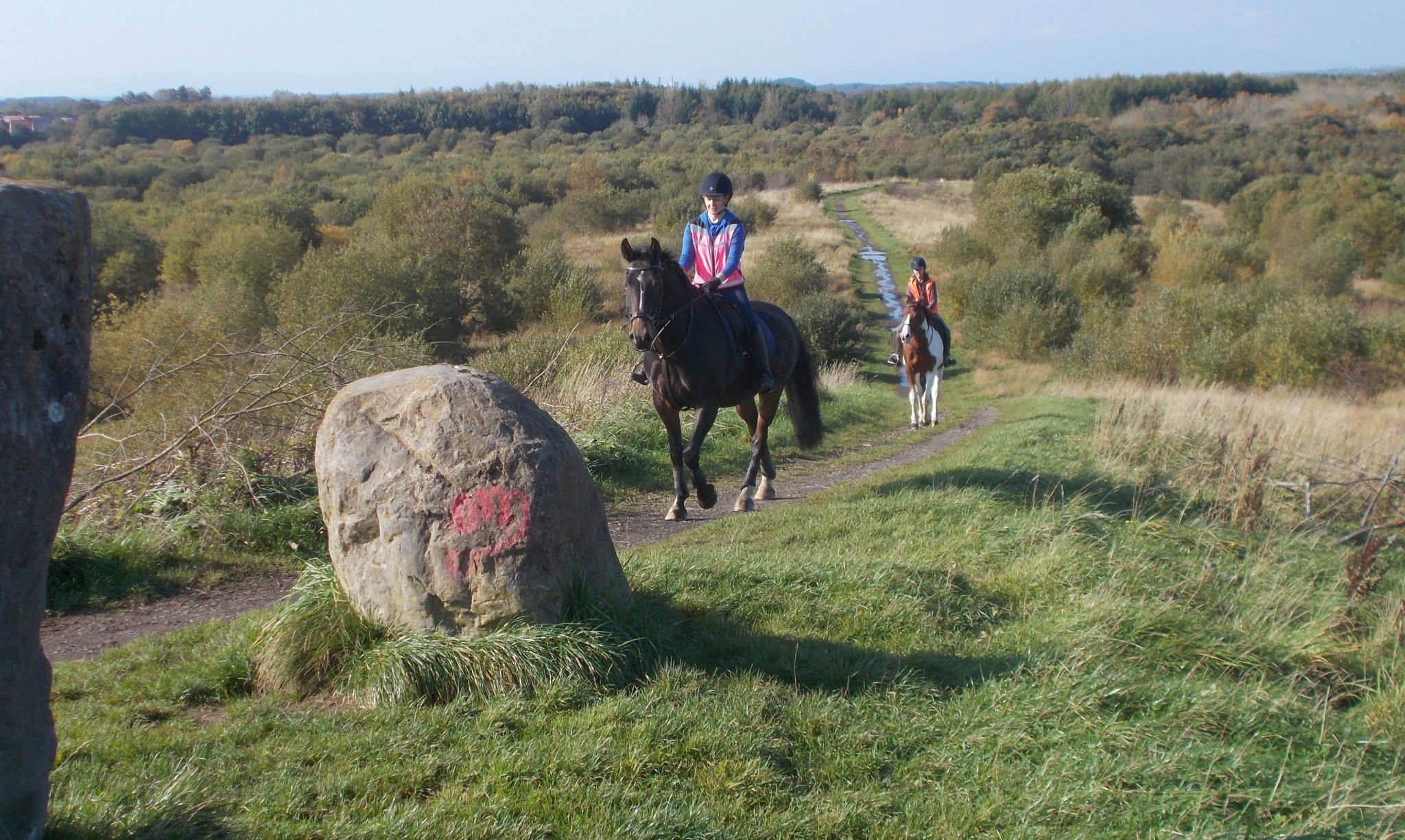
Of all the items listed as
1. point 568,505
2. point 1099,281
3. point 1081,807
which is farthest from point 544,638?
point 1099,281

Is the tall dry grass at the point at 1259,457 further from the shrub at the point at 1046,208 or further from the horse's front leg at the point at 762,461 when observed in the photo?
the shrub at the point at 1046,208

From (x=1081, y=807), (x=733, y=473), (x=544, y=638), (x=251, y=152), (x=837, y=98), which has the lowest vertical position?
(x=733, y=473)

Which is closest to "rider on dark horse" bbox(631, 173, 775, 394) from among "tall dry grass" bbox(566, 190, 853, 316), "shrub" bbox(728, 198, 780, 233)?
"tall dry grass" bbox(566, 190, 853, 316)

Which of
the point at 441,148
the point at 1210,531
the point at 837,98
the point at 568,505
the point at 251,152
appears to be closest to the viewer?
the point at 568,505

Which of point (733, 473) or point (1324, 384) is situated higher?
point (733, 473)

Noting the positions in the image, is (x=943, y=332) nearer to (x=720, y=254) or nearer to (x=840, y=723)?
(x=720, y=254)

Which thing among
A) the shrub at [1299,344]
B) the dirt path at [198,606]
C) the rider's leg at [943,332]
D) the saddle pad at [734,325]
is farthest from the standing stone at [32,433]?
the shrub at [1299,344]

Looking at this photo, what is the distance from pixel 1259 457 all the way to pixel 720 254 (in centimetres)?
603

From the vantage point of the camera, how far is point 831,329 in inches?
1040

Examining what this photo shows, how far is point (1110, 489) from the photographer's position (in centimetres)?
1039

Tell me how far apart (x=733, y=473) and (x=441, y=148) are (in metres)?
76.1

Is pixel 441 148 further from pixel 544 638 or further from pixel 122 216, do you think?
pixel 544 638

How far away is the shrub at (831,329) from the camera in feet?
86.2

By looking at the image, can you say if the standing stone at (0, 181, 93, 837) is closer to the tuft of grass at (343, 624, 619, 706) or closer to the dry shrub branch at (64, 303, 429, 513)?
the tuft of grass at (343, 624, 619, 706)
